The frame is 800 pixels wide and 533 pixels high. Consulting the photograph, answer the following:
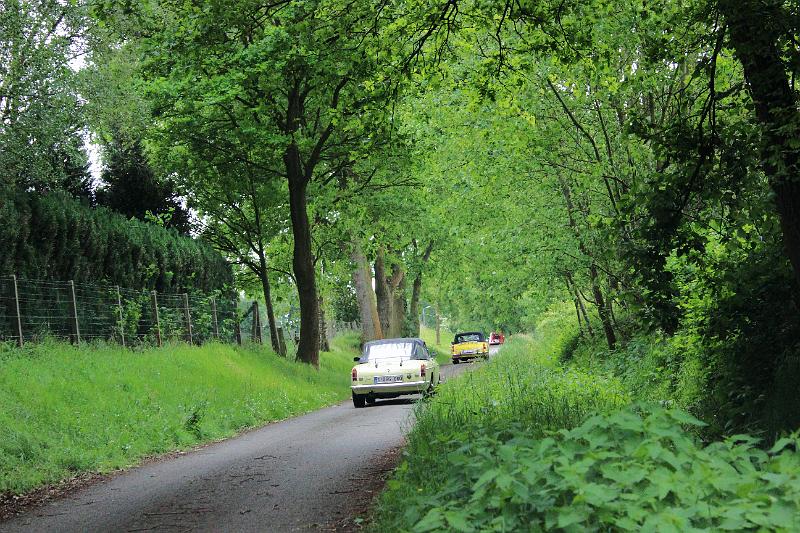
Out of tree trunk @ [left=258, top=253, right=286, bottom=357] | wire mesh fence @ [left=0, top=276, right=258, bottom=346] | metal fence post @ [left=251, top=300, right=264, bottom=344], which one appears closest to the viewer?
wire mesh fence @ [left=0, top=276, right=258, bottom=346]

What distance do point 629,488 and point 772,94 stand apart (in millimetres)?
5972

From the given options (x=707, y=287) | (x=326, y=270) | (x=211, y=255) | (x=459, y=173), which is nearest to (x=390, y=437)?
(x=707, y=287)

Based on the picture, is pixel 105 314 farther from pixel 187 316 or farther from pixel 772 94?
pixel 772 94

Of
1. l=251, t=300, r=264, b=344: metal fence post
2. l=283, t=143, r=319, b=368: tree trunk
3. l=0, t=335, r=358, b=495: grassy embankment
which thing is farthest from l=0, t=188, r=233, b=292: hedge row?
l=251, t=300, r=264, b=344: metal fence post

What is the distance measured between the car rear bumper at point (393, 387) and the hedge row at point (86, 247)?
7.09m

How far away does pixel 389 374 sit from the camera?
72.0 feet

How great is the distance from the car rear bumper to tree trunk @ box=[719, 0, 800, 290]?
13.0 metres

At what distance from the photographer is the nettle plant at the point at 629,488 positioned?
486 cm

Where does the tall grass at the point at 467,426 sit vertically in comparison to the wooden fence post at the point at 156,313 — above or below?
below

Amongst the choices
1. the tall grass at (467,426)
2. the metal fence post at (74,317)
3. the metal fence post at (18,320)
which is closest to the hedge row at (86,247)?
the metal fence post at (74,317)

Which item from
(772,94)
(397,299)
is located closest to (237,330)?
(397,299)

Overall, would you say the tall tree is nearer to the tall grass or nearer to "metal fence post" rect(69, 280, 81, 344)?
the tall grass

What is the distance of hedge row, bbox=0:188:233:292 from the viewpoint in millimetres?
19797

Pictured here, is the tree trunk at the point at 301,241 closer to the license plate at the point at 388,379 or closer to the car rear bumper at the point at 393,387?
the car rear bumper at the point at 393,387
